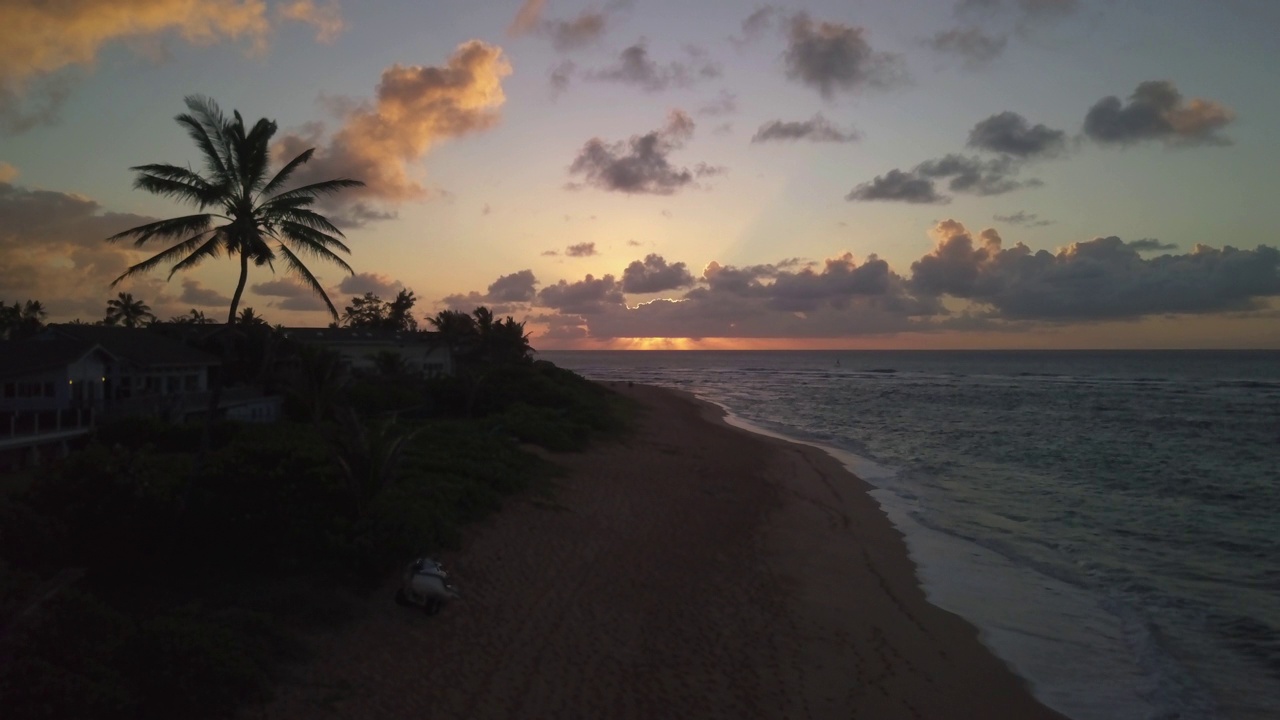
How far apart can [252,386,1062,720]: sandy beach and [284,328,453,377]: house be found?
82.0ft

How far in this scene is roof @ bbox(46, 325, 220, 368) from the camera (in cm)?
2395

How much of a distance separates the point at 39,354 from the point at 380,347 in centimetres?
2031

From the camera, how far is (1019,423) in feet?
134

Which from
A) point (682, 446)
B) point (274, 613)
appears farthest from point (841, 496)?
point (274, 613)

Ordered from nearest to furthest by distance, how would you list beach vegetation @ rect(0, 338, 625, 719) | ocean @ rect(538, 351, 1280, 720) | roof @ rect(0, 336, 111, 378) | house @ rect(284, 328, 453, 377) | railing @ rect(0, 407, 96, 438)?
beach vegetation @ rect(0, 338, 625, 719) < ocean @ rect(538, 351, 1280, 720) < railing @ rect(0, 407, 96, 438) < roof @ rect(0, 336, 111, 378) < house @ rect(284, 328, 453, 377)

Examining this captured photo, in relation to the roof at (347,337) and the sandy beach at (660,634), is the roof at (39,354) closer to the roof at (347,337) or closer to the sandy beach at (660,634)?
the sandy beach at (660,634)

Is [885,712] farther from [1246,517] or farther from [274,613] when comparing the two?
[1246,517]

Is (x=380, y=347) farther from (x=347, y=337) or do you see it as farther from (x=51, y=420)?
(x=51, y=420)

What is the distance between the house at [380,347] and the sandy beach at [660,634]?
25.0m

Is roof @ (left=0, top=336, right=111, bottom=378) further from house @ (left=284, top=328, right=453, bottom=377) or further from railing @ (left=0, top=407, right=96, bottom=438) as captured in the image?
house @ (left=284, top=328, right=453, bottom=377)

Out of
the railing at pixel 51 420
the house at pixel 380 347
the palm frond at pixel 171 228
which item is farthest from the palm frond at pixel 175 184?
the house at pixel 380 347

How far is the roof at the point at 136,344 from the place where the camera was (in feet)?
78.6

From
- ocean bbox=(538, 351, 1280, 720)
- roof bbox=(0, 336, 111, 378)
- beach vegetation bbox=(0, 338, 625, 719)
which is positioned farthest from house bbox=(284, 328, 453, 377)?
beach vegetation bbox=(0, 338, 625, 719)

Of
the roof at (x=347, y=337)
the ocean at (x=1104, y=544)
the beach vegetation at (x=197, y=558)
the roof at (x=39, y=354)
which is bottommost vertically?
the ocean at (x=1104, y=544)
